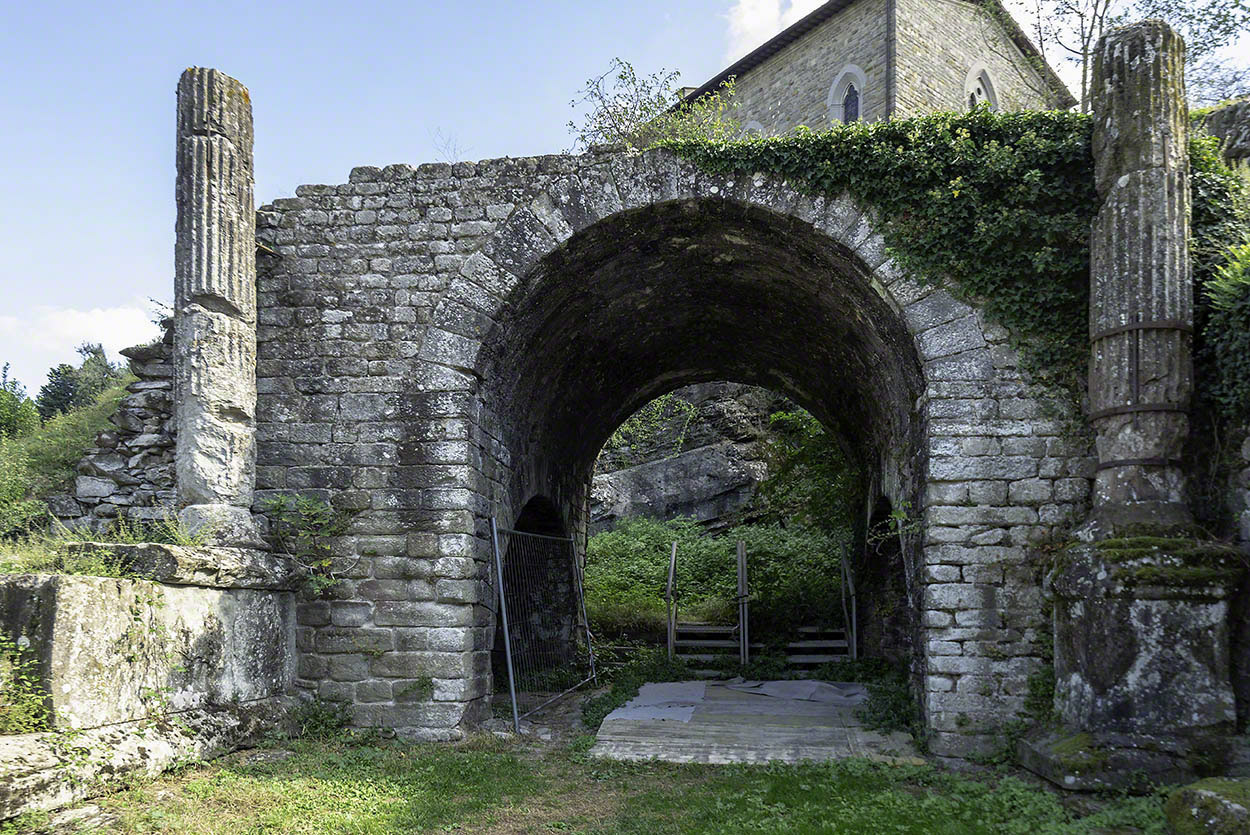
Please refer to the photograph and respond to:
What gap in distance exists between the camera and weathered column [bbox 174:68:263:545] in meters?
5.95

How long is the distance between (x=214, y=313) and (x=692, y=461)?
13.7 meters

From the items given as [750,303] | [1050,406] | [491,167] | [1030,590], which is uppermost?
[491,167]

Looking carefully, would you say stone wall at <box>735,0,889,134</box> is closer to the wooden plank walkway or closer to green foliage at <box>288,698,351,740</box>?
the wooden plank walkway

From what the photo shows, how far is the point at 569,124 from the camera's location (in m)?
14.5

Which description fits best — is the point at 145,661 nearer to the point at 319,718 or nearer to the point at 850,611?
the point at 319,718

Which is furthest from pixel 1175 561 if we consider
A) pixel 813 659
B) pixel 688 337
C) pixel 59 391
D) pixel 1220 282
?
pixel 59 391

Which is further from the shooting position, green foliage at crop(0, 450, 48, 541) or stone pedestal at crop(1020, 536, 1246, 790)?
green foliage at crop(0, 450, 48, 541)

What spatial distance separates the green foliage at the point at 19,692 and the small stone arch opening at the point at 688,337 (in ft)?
10.8

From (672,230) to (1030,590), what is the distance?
3.79 m

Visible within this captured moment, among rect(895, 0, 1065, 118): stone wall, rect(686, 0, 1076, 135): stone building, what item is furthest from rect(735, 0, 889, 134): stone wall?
rect(895, 0, 1065, 118): stone wall

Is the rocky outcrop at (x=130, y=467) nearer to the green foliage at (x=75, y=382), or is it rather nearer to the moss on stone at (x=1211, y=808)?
the moss on stone at (x=1211, y=808)

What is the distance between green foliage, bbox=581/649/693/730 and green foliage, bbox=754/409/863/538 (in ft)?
10.3

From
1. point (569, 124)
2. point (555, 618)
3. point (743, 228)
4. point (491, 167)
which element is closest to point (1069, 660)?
point (743, 228)

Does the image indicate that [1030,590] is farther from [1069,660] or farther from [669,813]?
[669,813]
